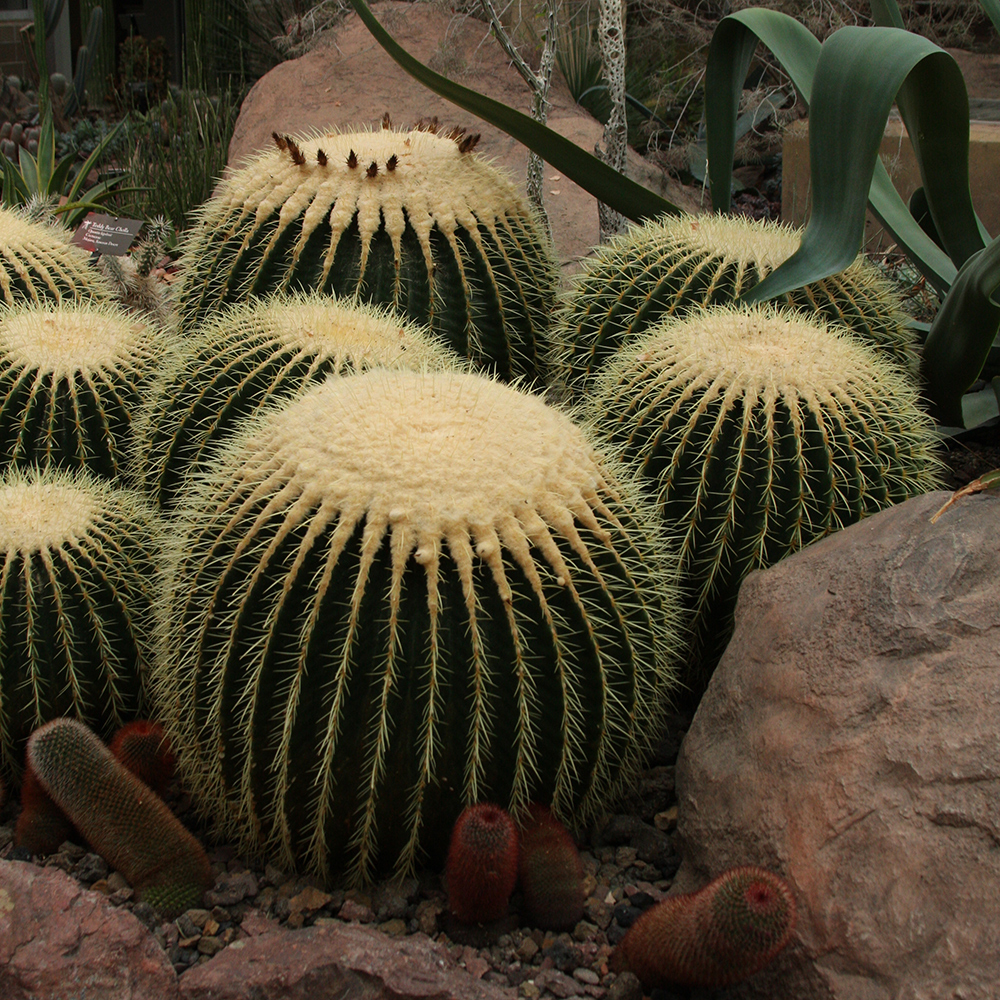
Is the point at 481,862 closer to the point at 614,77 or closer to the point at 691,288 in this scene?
the point at 691,288

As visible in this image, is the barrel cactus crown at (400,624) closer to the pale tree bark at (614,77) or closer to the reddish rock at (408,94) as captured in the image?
the pale tree bark at (614,77)

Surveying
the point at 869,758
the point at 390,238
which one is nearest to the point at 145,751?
the point at 869,758

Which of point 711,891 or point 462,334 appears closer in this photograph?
point 711,891

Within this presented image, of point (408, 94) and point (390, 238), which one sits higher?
point (408, 94)

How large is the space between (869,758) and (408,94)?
20.8 ft

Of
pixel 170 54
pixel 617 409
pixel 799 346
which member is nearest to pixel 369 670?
pixel 617 409

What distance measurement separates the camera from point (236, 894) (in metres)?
2.02

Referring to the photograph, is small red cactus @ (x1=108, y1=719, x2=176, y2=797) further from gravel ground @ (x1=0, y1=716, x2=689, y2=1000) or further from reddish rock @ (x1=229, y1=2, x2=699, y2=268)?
reddish rock @ (x1=229, y1=2, x2=699, y2=268)

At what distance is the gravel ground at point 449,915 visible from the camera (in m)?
1.84

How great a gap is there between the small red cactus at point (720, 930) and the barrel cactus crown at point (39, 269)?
2.58 m

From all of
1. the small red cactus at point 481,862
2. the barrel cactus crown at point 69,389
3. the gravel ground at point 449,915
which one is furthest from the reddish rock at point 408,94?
the small red cactus at point 481,862

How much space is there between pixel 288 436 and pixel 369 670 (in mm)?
459

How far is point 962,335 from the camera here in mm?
2938

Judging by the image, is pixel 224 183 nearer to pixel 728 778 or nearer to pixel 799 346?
pixel 799 346
